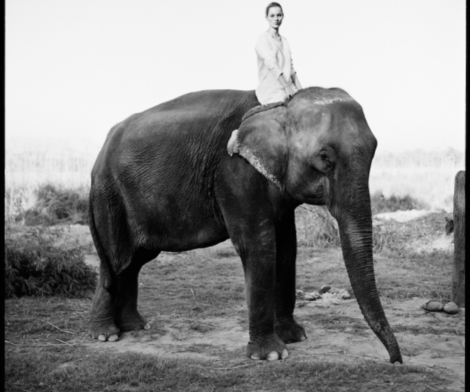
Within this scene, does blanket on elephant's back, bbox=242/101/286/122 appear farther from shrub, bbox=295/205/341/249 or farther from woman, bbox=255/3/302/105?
shrub, bbox=295/205/341/249

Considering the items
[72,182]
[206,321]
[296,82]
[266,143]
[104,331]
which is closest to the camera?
[266,143]

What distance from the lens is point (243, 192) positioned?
6.27 metres

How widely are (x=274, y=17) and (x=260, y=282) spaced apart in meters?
2.43

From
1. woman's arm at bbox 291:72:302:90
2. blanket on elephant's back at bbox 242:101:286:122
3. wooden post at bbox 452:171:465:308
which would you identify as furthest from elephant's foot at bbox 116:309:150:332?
wooden post at bbox 452:171:465:308

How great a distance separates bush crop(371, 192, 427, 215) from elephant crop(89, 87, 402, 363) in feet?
37.0

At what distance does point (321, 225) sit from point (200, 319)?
5943mm

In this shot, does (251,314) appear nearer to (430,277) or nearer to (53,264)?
(53,264)

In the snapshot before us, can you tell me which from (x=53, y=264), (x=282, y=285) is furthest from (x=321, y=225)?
(x=282, y=285)

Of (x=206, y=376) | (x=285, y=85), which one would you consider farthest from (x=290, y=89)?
(x=206, y=376)

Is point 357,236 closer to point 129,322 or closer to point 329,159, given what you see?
point 329,159

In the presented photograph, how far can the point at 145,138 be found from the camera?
7008 mm

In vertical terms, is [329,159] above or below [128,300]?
above

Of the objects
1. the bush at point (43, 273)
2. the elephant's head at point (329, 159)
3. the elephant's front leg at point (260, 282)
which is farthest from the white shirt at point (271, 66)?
the bush at point (43, 273)

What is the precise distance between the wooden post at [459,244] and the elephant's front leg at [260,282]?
9.89ft
